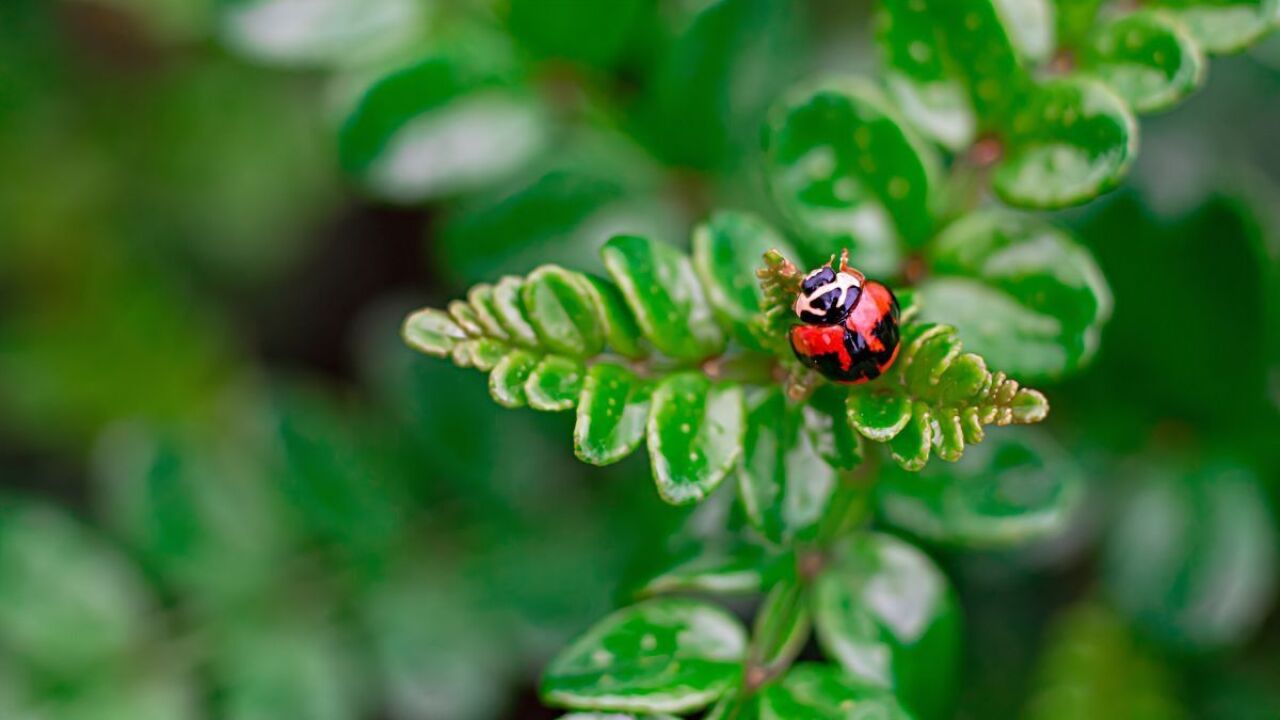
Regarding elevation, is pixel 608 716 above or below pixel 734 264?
below

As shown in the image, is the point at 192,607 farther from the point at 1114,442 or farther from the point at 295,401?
the point at 1114,442

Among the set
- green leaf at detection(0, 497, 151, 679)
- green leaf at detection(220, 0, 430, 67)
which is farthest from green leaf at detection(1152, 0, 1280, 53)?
green leaf at detection(0, 497, 151, 679)

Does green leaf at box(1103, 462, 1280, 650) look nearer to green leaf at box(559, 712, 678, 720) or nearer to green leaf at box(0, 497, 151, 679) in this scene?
green leaf at box(559, 712, 678, 720)

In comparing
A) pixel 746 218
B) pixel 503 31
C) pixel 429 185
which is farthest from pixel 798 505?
pixel 503 31

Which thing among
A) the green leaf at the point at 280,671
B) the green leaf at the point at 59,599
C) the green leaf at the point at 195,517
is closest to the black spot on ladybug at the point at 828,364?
the green leaf at the point at 280,671

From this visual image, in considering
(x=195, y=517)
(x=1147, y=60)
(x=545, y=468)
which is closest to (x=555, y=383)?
(x=1147, y=60)

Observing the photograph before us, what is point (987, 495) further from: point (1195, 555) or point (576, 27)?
point (576, 27)
